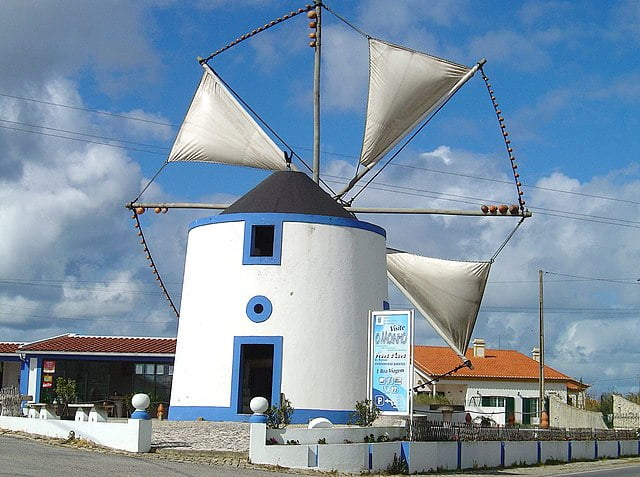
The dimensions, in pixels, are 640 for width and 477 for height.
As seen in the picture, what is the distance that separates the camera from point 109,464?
18.9 meters

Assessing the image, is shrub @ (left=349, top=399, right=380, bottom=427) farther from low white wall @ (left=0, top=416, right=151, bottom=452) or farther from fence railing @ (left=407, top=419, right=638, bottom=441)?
low white wall @ (left=0, top=416, right=151, bottom=452)

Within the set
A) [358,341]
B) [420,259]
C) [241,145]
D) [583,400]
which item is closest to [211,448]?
[358,341]

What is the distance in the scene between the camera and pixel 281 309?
87.8 ft

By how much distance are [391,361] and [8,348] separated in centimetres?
2180

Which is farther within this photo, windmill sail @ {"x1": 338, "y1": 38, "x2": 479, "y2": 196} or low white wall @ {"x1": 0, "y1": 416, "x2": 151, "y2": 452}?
A: windmill sail @ {"x1": 338, "y1": 38, "x2": 479, "y2": 196}

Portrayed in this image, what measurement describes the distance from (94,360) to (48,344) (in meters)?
2.00

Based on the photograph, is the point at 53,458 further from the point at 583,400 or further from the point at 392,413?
the point at 583,400

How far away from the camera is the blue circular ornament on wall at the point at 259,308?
1055 inches

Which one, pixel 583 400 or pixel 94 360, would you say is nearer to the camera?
pixel 94 360

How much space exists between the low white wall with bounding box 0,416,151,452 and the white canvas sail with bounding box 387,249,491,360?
12186 millimetres

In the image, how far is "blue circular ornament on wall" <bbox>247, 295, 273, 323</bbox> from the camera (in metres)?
26.8

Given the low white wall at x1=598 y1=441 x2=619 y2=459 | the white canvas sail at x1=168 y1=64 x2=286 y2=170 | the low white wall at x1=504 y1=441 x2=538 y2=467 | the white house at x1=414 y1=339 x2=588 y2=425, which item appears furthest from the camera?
the white house at x1=414 y1=339 x2=588 y2=425

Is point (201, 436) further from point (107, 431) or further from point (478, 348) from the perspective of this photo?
point (478, 348)

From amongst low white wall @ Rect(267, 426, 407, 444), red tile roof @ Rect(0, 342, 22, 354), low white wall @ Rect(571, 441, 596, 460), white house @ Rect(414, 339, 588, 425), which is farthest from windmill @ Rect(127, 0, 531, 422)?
white house @ Rect(414, 339, 588, 425)
